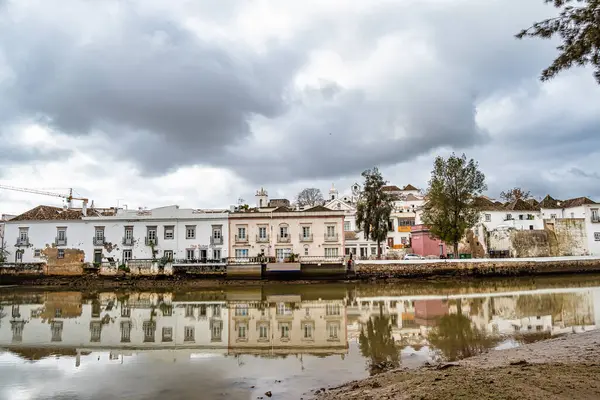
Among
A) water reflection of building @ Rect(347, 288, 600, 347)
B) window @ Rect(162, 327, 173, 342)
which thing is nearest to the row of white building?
water reflection of building @ Rect(347, 288, 600, 347)

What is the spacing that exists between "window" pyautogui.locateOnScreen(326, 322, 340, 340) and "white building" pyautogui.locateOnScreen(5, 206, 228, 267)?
31125 mm

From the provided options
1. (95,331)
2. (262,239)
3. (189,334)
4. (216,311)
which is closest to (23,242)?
(262,239)

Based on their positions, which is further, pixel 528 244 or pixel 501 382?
pixel 528 244

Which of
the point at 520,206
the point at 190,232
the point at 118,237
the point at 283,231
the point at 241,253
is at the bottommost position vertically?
the point at 241,253

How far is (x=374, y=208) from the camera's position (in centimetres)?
4700

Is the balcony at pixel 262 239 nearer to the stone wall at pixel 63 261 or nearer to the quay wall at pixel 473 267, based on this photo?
the quay wall at pixel 473 267

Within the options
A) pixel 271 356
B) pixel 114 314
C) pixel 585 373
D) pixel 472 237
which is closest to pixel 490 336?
pixel 271 356

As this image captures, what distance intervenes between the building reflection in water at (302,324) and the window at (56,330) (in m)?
0.04

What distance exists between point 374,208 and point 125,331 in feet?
108

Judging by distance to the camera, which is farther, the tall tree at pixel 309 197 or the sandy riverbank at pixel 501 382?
the tall tree at pixel 309 197

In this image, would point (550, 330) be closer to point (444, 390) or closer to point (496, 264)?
point (444, 390)

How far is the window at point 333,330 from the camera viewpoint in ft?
50.7

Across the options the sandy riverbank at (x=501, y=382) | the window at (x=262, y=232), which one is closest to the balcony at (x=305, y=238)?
the window at (x=262, y=232)

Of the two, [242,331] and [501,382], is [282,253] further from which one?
[501,382]
